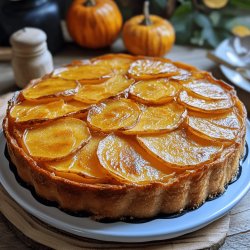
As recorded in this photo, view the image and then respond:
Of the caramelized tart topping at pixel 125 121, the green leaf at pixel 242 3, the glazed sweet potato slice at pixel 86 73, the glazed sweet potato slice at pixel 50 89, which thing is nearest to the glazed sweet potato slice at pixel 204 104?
the caramelized tart topping at pixel 125 121

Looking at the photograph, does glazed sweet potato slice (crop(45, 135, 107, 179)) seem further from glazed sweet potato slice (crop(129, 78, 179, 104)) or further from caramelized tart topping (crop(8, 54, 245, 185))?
glazed sweet potato slice (crop(129, 78, 179, 104))

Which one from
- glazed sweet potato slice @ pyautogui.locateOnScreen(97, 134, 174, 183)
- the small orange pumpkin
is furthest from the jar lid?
glazed sweet potato slice @ pyautogui.locateOnScreen(97, 134, 174, 183)

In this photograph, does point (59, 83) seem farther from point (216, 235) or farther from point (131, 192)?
point (216, 235)

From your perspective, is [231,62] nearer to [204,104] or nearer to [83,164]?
[204,104]

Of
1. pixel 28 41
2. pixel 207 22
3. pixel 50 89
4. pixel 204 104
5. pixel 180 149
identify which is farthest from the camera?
pixel 207 22

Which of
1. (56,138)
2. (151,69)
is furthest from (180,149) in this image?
(151,69)

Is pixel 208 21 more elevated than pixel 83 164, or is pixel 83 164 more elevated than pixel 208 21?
pixel 83 164

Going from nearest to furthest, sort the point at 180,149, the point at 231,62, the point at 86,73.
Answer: the point at 180,149, the point at 86,73, the point at 231,62
